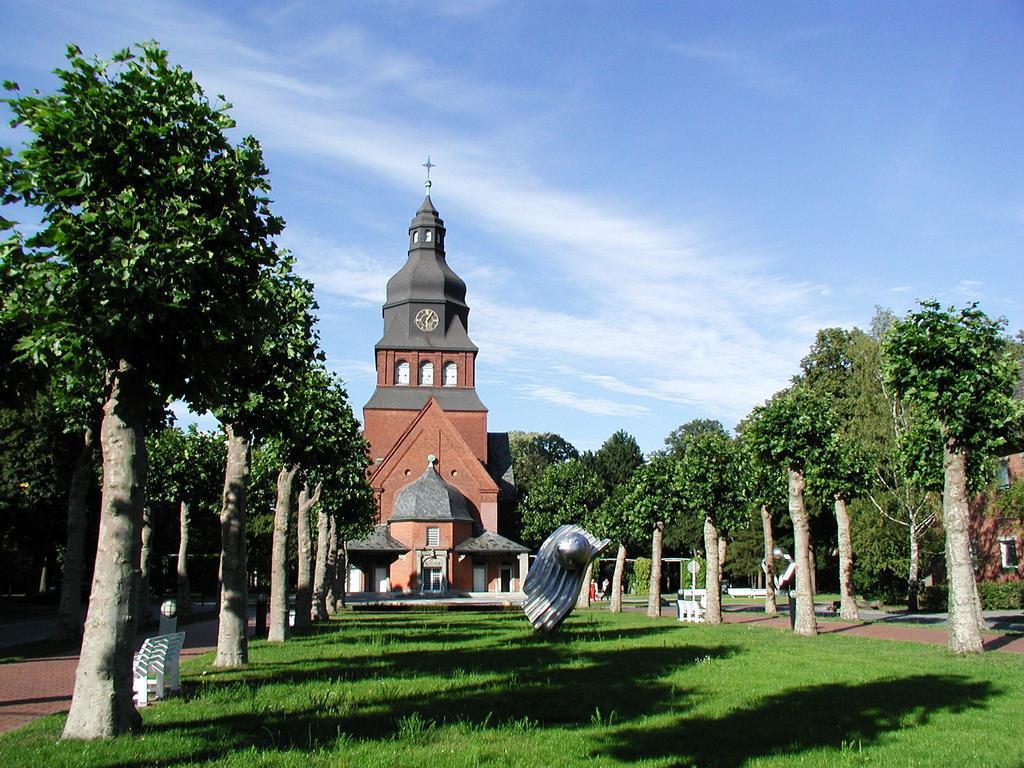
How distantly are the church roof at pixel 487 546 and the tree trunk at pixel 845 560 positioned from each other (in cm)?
3754

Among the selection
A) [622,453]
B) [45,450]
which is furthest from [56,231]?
[622,453]

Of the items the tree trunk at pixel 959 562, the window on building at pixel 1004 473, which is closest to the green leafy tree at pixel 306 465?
the tree trunk at pixel 959 562

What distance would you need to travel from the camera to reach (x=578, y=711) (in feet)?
36.3

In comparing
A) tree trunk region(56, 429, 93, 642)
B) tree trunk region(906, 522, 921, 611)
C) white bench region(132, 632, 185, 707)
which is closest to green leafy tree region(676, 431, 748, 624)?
tree trunk region(906, 522, 921, 611)

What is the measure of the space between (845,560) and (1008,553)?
58.8ft

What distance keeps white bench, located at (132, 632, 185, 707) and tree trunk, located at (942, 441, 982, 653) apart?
Result: 14.7 metres

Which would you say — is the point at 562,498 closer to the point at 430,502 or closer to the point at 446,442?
the point at 430,502

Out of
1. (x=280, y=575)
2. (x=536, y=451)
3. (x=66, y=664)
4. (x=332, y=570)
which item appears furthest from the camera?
(x=536, y=451)

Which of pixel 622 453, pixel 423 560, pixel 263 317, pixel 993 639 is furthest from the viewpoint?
pixel 622 453

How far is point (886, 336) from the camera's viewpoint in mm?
20094

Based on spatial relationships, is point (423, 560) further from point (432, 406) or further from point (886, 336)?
point (886, 336)

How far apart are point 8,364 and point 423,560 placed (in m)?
53.4

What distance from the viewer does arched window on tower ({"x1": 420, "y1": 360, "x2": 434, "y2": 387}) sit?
77000mm

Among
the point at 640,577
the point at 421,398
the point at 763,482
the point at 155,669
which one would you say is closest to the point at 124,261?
the point at 155,669
